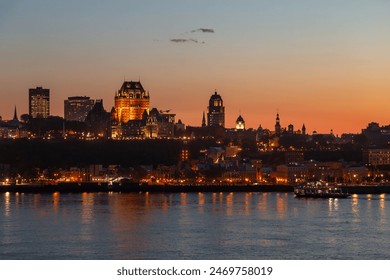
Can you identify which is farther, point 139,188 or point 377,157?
point 377,157

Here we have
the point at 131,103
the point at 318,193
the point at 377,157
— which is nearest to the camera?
the point at 318,193

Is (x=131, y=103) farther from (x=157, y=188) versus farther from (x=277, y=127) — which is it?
(x=157, y=188)

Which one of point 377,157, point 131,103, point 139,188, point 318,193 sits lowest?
point 318,193

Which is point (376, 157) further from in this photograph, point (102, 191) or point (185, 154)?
point (102, 191)

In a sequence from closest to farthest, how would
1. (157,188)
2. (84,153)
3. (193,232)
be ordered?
(193,232), (157,188), (84,153)

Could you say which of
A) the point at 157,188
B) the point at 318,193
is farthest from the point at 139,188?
the point at 318,193

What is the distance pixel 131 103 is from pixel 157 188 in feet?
143

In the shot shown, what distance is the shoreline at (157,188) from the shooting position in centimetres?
5906

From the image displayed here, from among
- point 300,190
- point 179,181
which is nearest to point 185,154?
point 179,181

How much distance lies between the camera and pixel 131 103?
341ft

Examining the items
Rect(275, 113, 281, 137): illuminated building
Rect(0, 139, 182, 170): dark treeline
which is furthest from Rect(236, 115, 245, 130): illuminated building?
Rect(0, 139, 182, 170): dark treeline

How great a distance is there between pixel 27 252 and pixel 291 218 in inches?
473

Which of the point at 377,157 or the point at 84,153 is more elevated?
the point at 84,153

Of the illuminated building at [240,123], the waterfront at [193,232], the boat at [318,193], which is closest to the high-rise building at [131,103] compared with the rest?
the illuminated building at [240,123]
